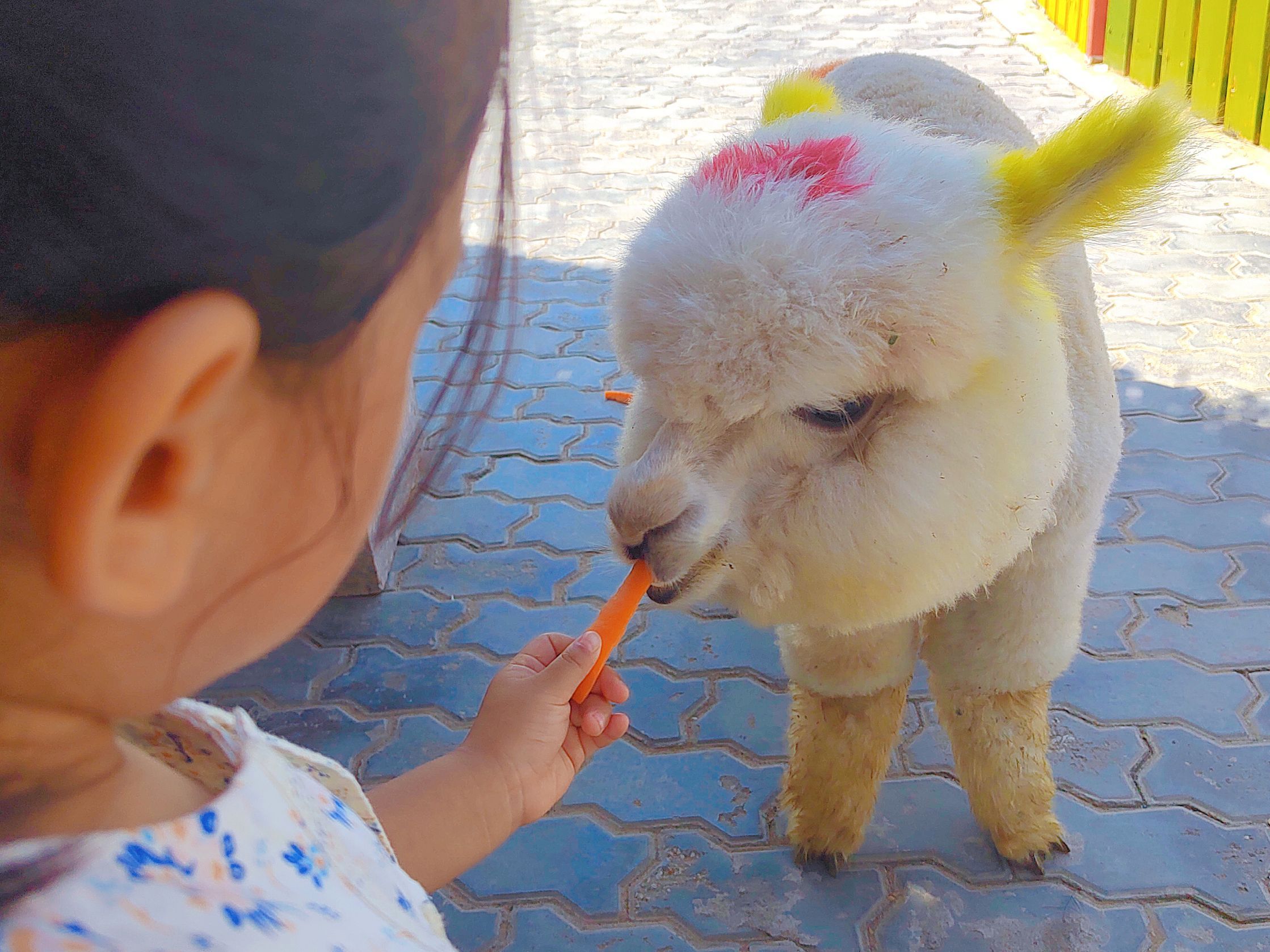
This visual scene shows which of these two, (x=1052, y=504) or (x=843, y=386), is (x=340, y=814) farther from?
(x=1052, y=504)

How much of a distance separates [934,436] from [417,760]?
5.38ft

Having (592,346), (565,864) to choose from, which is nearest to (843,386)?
(565,864)

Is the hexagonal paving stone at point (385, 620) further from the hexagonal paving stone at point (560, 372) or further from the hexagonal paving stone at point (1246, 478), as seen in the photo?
the hexagonal paving stone at point (1246, 478)

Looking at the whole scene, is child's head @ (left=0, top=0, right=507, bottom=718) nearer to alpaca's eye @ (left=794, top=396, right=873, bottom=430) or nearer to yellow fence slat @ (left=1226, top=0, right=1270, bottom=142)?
alpaca's eye @ (left=794, top=396, right=873, bottom=430)

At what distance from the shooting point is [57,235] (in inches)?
19.8

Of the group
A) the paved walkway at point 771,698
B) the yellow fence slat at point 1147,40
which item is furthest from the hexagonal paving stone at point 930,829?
the yellow fence slat at point 1147,40

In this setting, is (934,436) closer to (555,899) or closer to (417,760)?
(555,899)

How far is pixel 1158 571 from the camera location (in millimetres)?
3016

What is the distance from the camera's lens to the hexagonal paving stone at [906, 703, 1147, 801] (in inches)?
92.5

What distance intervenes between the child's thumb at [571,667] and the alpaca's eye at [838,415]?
43 centimetres

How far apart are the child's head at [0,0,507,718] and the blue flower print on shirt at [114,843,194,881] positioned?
0.32 ft

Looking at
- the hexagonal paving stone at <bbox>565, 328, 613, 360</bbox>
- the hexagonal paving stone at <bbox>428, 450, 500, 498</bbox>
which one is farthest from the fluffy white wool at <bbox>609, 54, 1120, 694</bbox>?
the hexagonal paving stone at <bbox>565, 328, 613, 360</bbox>

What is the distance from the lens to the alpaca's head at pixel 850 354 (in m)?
1.29

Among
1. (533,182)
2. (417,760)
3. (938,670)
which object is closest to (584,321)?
(533,182)
